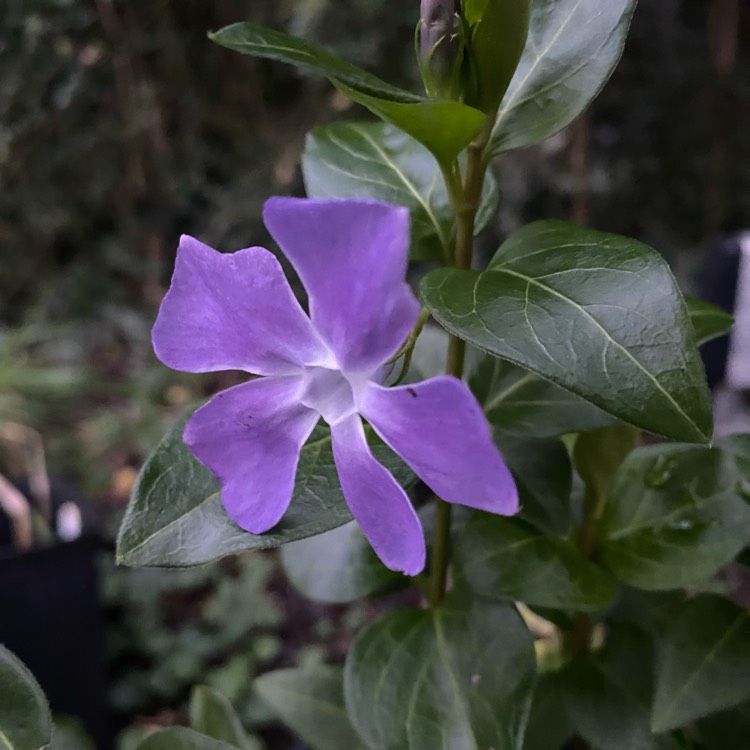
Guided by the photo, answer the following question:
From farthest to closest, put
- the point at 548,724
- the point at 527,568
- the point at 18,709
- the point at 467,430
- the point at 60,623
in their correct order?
the point at 60,623, the point at 548,724, the point at 527,568, the point at 18,709, the point at 467,430

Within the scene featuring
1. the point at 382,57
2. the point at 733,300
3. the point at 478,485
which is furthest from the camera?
the point at 382,57

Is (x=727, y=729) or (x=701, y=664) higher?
(x=701, y=664)

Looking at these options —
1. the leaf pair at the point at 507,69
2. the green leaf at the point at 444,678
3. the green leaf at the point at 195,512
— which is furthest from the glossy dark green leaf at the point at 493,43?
the green leaf at the point at 444,678

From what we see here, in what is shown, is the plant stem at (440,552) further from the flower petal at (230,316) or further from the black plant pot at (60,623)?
the black plant pot at (60,623)

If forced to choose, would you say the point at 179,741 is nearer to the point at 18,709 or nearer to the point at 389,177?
the point at 18,709

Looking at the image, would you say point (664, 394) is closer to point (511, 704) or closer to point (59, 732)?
point (511, 704)

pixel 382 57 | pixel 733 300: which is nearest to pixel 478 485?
pixel 733 300

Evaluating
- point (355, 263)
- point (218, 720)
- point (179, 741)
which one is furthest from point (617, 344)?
point (218, 720)

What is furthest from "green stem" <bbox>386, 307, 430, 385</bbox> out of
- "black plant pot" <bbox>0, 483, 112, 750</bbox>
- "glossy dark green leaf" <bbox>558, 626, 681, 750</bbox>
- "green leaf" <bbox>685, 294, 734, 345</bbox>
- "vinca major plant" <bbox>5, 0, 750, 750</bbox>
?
"black plant pot" <bbox>0, 483, 112, 750</bbox>
